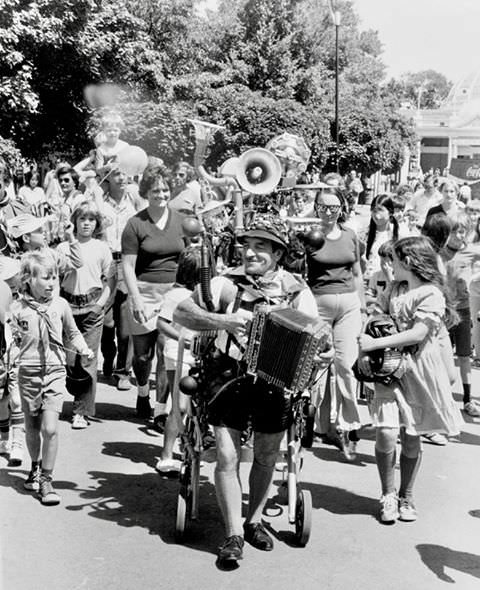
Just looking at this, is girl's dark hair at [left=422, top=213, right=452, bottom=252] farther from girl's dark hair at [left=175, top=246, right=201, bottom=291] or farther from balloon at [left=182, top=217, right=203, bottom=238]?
balloon at [left=182, top=217, right=203, bottom=238]

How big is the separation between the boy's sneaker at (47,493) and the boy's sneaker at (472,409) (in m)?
3.96

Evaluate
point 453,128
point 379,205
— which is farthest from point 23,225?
point 453,128

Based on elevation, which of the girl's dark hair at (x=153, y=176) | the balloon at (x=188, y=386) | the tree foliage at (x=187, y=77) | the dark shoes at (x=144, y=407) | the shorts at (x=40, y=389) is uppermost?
the tree foliage at (x=187, y=77)

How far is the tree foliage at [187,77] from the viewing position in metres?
25.4

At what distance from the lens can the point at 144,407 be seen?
24.6 ft

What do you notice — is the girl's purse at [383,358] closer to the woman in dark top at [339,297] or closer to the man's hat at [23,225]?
the woman in dark top at [339,297]

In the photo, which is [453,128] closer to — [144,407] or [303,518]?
[144,407]

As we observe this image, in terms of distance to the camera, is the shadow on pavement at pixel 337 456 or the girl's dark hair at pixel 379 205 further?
the girl's dark hair at pixel 379 205

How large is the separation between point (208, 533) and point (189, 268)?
6.03 ft

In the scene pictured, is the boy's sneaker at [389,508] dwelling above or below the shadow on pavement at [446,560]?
above

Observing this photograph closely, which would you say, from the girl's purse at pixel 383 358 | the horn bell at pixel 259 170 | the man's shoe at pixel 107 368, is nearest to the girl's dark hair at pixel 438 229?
the horn bell at pixel 259 170

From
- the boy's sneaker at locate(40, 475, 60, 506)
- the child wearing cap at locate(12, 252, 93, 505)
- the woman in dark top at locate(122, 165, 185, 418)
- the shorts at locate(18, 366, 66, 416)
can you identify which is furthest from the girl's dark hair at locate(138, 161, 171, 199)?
the boy's sneaker at locate(40, 475, 60, 506)

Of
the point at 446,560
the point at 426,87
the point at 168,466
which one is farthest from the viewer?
the point at 426,87

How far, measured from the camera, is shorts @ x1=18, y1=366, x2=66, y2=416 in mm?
5543
